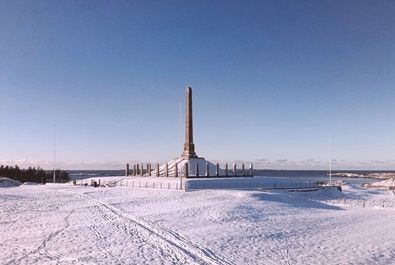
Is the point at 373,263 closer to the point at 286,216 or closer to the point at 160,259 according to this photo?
the point at 160,259

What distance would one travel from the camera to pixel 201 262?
48.4 ft

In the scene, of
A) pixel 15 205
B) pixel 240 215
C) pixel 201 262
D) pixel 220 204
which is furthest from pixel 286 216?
pixel 15 205

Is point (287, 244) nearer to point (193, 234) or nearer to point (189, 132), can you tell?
point (193, 234)

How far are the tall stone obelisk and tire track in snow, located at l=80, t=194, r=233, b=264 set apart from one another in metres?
38.5

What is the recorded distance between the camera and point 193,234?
20047 millimetres

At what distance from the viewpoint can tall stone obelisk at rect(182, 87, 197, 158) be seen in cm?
6412

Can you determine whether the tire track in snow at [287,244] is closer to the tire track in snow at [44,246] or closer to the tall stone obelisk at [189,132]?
the tire track in snow at [44,246]

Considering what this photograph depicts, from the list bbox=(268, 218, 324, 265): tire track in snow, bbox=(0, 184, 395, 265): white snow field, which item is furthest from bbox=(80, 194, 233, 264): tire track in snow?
bbox=(268, 218, 324, 265): tire track in snow

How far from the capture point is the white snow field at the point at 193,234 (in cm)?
1592

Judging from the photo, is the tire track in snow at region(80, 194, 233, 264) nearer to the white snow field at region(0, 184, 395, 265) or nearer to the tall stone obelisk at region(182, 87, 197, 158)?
the white snow field at region(0, 184, 395, 265)

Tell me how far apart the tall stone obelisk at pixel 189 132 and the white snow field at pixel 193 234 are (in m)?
30.2

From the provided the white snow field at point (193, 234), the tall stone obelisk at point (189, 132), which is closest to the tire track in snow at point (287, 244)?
the white snow field at point (193, 234)

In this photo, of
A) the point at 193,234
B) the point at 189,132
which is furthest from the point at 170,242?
the point at 189,132

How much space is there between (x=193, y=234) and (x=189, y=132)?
147 ft
